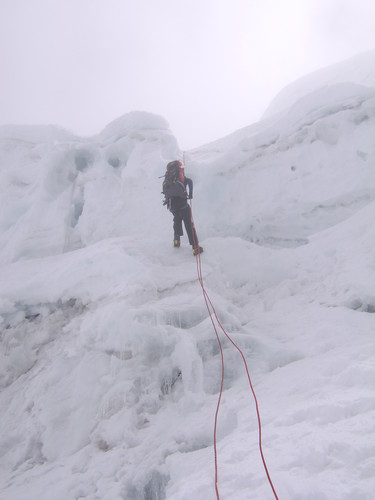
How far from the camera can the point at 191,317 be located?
3701 millimetres

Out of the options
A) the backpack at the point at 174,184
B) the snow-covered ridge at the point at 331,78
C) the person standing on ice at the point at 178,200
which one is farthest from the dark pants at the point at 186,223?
the snow-covered ridge at the point at 331,78

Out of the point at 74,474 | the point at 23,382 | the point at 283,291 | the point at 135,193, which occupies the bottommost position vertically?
the point at 74,474

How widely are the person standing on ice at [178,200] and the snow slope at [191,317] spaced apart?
0.27m

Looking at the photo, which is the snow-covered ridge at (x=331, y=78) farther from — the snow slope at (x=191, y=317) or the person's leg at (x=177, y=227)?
the person's leg at (x=177, y=227)

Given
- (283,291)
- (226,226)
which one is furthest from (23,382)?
(226,226)

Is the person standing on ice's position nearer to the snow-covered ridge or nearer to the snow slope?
the snow slope

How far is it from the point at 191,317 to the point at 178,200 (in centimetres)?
230

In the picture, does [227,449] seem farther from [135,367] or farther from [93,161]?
[93,161]

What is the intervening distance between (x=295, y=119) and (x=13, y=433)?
679 cm

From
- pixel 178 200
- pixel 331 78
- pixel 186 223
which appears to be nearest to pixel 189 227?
pixel 186 223

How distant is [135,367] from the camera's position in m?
3.18

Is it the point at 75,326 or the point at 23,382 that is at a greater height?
the point at 75,326

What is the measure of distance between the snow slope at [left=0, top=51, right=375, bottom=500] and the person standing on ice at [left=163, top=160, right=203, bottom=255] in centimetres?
27

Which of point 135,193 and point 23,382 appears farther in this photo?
point 135,193
